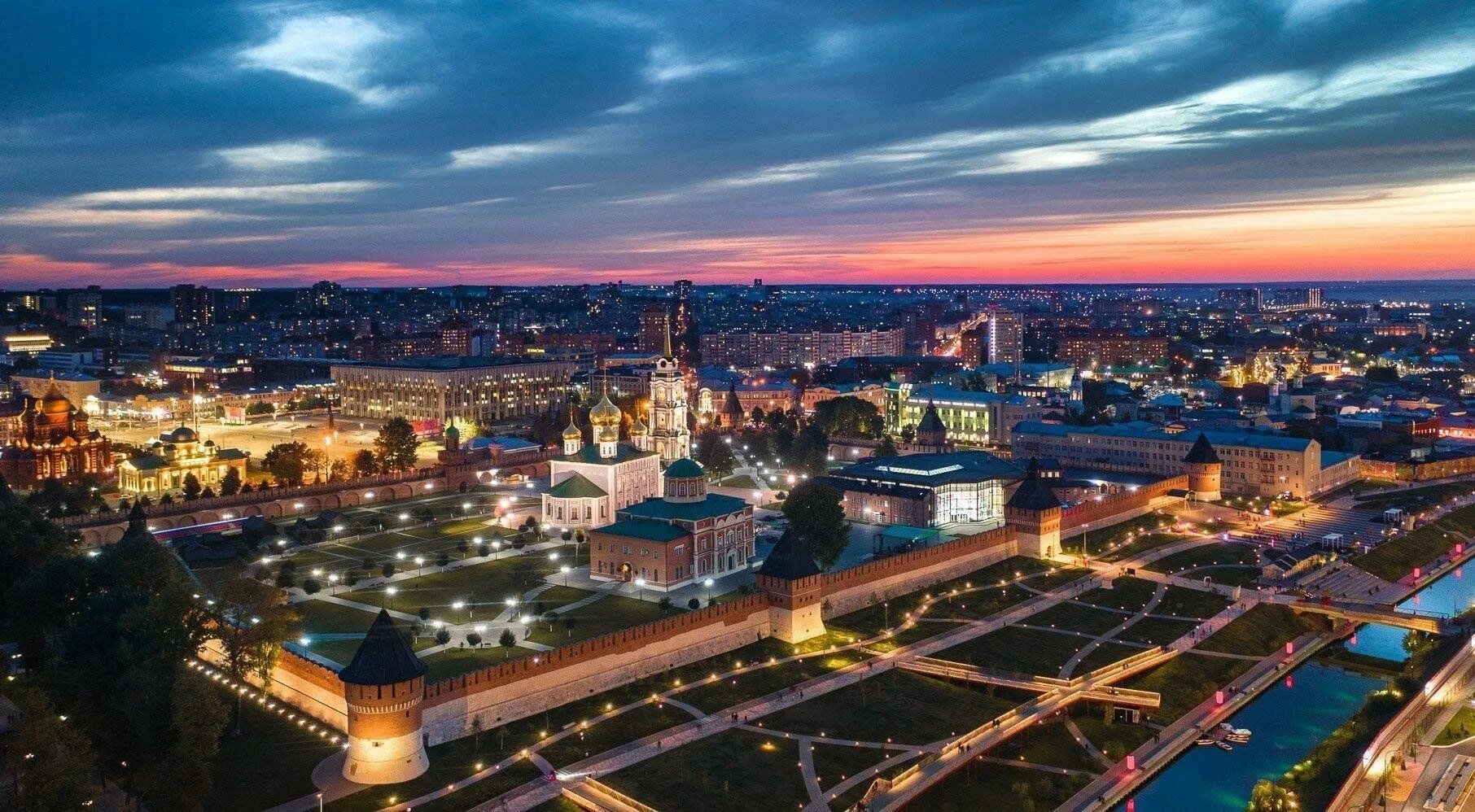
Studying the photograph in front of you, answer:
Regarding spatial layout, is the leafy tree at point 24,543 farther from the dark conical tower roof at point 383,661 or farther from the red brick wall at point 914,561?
the red brick wall at point 914,561

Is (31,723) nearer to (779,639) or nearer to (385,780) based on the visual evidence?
(385,780)

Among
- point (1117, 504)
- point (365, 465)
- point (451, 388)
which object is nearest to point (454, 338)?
point (451, 388)

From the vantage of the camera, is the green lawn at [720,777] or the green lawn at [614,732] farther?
the green lawn at [614,732]

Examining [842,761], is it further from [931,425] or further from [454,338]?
[454,338]

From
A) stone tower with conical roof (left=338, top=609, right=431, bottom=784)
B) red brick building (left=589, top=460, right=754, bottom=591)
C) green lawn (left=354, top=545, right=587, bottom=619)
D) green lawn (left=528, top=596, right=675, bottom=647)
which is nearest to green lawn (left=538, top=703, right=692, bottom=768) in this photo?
stone tower with conical roof (left=338, top=609, right=431, bottom=784)

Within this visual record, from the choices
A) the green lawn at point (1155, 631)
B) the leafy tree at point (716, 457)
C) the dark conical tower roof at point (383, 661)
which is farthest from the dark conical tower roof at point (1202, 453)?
the dark conical tower roof at point (383, 661)

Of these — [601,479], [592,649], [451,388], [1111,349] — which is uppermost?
[1111,349]
